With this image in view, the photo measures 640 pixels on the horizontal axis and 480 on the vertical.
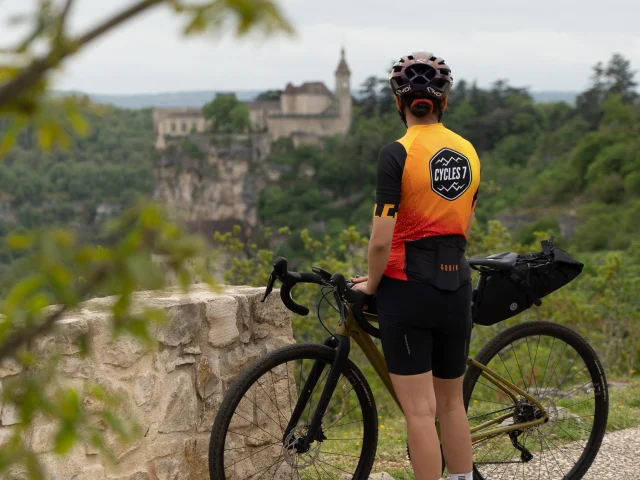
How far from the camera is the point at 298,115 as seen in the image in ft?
277

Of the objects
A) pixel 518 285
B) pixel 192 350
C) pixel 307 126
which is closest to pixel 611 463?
pixel 518 285

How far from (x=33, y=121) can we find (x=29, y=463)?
0.41 metres

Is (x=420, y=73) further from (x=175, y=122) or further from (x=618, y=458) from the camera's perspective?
(x=175, y=122)

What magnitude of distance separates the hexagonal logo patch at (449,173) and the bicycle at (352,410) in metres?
0.48

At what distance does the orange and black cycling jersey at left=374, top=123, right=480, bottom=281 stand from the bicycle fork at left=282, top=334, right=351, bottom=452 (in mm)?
343

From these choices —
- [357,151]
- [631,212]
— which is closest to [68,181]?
[357,151]

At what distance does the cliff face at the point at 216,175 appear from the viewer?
75500 millimetres

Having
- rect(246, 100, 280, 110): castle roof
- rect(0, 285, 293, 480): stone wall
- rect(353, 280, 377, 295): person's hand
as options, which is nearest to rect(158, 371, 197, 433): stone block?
rect(0, 285, 293, 480): stone wall

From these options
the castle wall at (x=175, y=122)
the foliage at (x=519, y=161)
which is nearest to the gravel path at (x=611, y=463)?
the foliage at (x=519, y=161)

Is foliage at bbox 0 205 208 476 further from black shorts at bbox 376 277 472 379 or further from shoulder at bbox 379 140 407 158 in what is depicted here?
black shorts at bbox 376 277 472 379

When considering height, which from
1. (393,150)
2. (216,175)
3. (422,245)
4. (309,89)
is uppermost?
(309,89)

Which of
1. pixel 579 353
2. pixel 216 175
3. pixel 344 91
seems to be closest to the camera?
pixel 579 353

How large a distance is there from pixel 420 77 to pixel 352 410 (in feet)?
4.90

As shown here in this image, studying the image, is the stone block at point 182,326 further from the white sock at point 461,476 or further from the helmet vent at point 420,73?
the helmet vent at point 420,73
